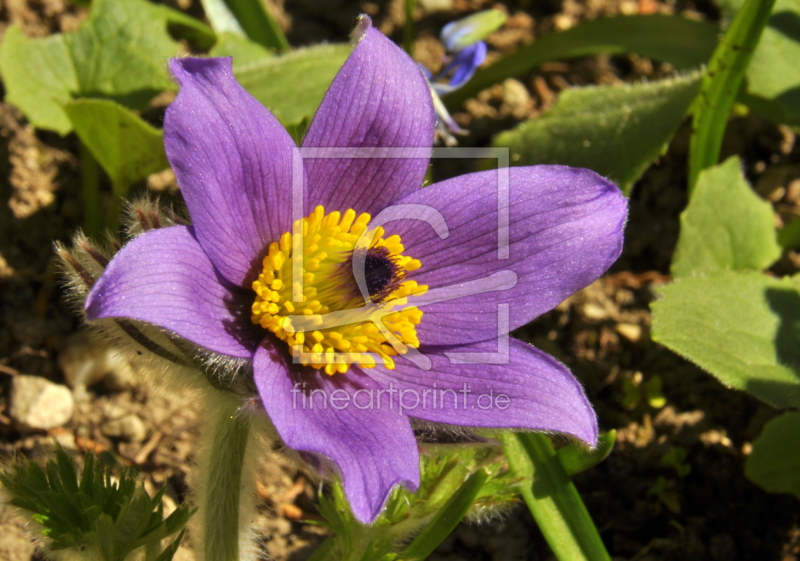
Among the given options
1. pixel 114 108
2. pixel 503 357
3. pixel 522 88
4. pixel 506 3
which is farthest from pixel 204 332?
pixel 506 3

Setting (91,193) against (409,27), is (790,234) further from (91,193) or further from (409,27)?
(91,193)

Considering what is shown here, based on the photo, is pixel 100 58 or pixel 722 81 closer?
pixel 722 81

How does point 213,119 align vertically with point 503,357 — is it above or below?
above

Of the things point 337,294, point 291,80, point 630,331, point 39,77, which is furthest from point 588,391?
point 39,77

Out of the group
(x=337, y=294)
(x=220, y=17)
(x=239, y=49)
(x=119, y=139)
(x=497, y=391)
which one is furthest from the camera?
(x=220, y=17)

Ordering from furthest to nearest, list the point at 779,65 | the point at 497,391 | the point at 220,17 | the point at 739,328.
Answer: the point at 220,17, the point at 779,65, the point at 739,328, the point at 497,391

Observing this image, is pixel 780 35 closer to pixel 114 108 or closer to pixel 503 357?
pixel 503 357

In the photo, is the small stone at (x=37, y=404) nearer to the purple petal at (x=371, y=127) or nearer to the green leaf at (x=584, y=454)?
the purple petal at (x=371, y=127)
